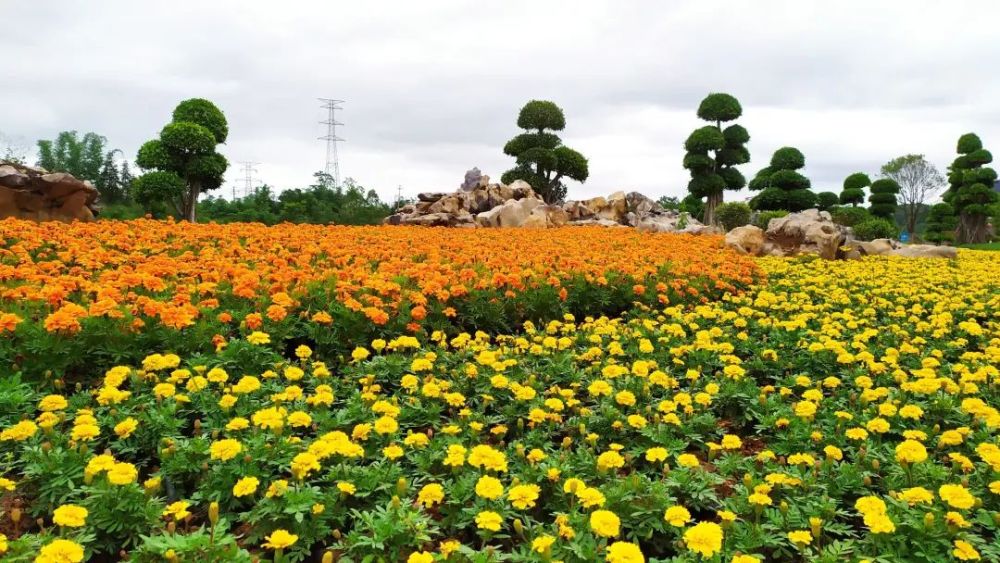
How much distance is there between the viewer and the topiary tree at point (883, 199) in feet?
115

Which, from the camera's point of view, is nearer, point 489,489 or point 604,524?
point 604,524

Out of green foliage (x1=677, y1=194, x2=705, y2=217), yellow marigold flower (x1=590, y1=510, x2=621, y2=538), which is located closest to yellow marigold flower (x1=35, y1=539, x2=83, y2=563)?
yellow marigold flower (x1=590, y1=510, x2=621, y2=538)

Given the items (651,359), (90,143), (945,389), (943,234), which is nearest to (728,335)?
(651,359)

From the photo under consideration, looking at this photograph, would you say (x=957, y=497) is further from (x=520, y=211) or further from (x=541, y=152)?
(x=541, y=152)

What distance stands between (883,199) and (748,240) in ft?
88.6

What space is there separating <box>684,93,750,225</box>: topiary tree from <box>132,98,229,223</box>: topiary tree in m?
21.5

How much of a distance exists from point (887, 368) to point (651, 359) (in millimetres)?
1808

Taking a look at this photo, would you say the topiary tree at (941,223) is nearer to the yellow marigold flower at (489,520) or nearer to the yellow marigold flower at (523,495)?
the yellow marigold flower at (523,495)

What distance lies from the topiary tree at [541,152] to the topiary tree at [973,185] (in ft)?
65.0

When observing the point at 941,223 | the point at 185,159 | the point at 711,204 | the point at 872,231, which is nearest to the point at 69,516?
the point at 185,159

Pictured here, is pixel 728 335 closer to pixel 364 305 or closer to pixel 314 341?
pixel 364 305

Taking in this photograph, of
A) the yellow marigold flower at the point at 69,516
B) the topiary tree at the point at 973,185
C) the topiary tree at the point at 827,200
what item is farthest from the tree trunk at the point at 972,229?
the yellow marigold flower at the point at 69,516

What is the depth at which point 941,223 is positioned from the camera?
35.4 meters

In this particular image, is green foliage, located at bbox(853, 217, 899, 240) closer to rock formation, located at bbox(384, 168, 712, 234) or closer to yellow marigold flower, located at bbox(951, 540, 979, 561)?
rock formation, located at bbox(384, 168, 712, 234)
